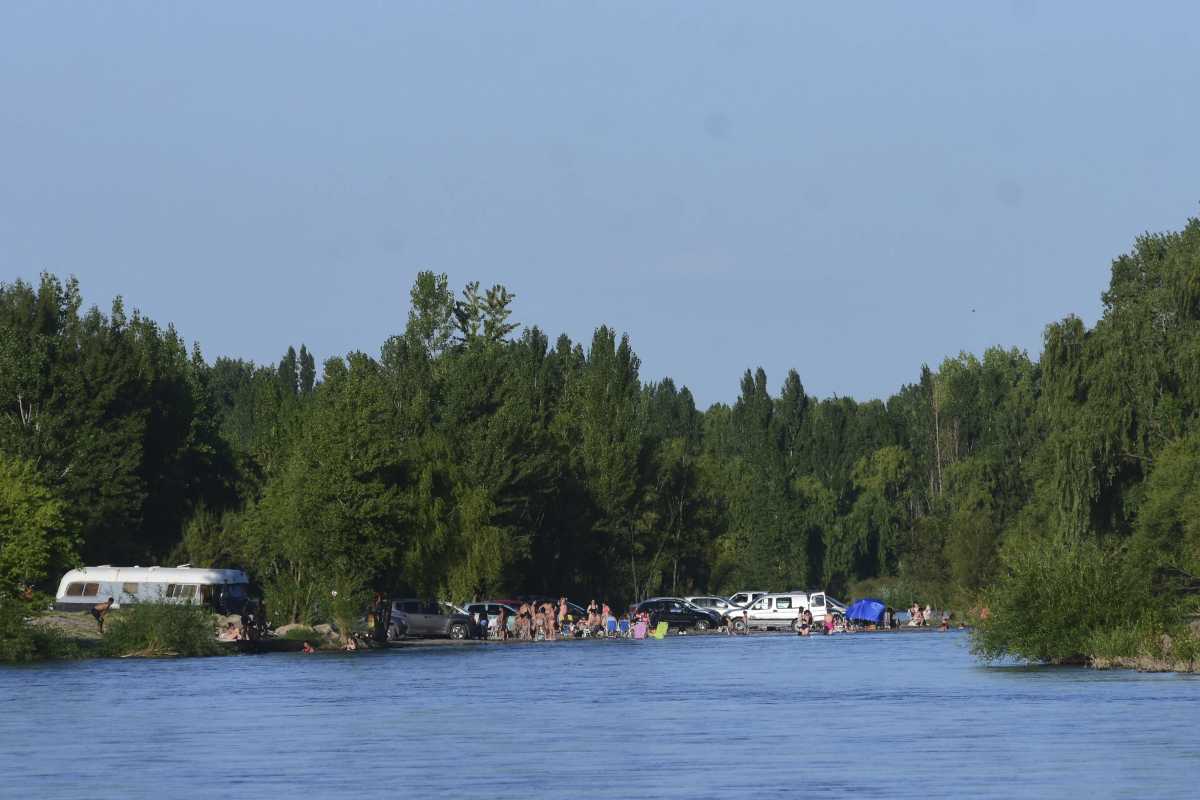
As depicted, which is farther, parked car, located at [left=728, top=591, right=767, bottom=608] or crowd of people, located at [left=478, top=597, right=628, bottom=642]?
parked car, located at [left=728, top=591, right=767, bottom=608]

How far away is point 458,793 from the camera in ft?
96.7

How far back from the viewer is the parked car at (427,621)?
8206cm

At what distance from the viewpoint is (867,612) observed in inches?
3967

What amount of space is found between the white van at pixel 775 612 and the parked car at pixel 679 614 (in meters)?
1.11

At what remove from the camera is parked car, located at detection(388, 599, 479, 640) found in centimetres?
8206

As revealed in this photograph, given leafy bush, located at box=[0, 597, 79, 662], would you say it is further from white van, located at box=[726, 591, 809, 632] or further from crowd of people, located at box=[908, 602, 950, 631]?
crowd of people, located at box=[908, 602, 950, 631]

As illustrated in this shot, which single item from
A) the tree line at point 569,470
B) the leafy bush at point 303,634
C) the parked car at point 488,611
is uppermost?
the tree line at point 569,470

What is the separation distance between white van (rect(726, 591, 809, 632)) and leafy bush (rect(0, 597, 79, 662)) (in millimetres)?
40514

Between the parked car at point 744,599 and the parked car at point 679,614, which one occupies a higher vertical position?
the parked car at point 744,599

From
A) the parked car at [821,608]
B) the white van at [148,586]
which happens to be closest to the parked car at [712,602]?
the parked car at [821,608]

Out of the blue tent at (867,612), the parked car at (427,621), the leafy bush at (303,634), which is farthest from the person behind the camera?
the blue tent at (867,612)

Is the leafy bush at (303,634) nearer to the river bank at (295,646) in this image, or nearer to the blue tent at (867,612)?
the river bank at (295,646)

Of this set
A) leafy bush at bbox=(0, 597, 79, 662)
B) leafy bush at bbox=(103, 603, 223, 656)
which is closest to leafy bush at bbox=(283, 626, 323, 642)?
leafy bush at bbox=(103, 603, 223, 656)

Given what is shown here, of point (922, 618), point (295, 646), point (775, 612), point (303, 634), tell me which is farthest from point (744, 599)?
point (295, 646)
